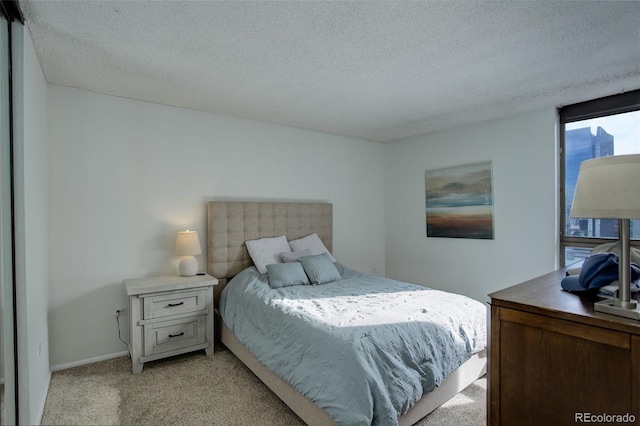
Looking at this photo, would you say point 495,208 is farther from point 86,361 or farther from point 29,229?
point 86,361

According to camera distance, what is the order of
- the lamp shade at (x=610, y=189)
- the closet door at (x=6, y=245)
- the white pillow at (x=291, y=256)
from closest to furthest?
the lamp shade at (x=610, y=189)
the closet door at (x=6, y=245)
the white pillow at (x=291, y=256)

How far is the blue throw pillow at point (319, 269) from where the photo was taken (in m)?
3.35

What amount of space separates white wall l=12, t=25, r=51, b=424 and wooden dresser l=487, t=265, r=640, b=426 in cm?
243

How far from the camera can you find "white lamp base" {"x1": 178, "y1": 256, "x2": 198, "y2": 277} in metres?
3.18

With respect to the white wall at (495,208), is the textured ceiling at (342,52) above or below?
above

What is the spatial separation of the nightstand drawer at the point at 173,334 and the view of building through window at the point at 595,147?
3703 millimetres

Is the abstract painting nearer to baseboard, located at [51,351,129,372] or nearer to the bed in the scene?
the bed

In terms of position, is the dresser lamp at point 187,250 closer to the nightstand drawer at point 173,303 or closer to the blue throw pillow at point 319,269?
the nightstand drawer at point 173,303

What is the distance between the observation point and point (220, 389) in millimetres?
2477

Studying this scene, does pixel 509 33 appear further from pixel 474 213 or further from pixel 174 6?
pixel 474 213

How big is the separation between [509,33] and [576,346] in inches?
72.3

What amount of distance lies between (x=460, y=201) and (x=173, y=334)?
142 inches

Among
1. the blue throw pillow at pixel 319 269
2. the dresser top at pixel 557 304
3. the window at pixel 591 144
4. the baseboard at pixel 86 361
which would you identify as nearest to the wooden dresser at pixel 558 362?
the dresser top at pixel 557 304

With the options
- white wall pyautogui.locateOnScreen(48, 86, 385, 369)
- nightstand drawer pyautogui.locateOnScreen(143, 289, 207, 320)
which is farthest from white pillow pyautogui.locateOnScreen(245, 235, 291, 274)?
nightstand drawer pyautogui.locateOnScreen(143, 289, 207, 320)
